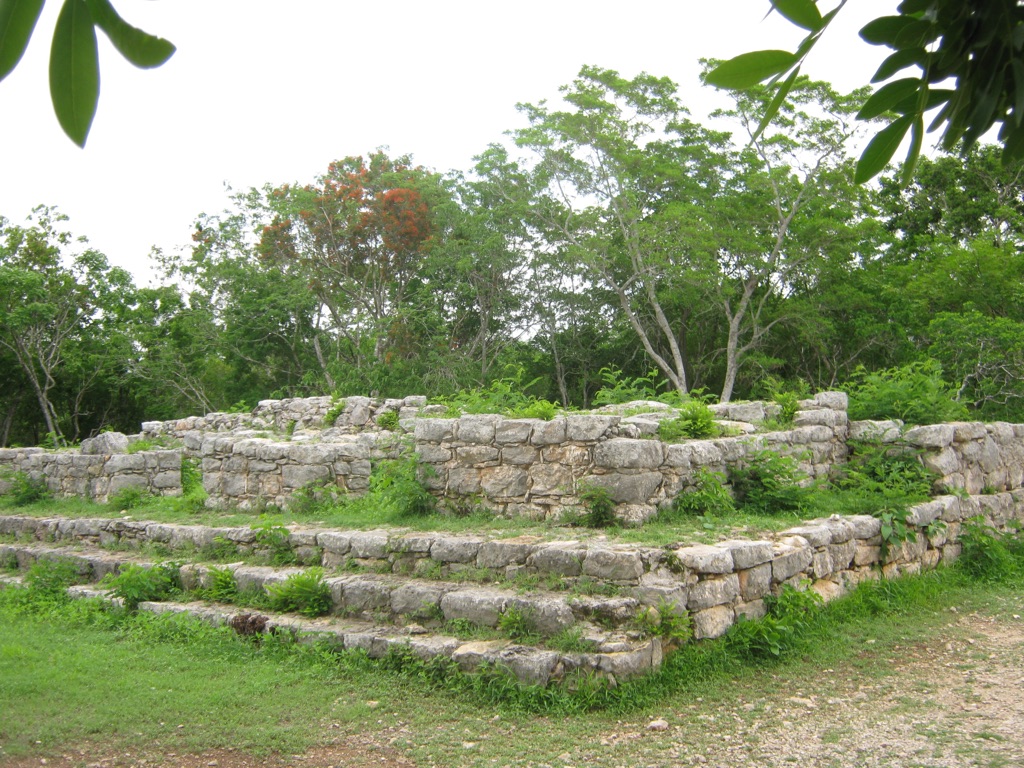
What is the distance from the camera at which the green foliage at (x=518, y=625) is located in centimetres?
589

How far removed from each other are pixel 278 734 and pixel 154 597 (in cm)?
377

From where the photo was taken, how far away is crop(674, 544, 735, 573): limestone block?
6098 mm

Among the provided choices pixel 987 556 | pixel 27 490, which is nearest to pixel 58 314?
pixel 27 490

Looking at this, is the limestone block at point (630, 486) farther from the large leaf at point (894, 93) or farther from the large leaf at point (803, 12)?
the large leaf at point (803, 12)

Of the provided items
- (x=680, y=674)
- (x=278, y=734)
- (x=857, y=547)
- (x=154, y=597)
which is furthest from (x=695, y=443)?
(x=154, y=597)

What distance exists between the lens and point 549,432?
7711 millimetres

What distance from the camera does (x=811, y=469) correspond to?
905 centimetres

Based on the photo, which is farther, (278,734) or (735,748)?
(278,734)

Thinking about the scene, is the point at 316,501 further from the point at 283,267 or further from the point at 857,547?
the point at 283,267

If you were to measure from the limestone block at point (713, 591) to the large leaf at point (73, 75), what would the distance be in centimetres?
542

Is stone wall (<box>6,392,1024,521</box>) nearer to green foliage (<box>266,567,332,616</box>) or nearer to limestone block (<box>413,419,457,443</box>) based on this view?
limestone block (<box>413,419,457,443</box>)

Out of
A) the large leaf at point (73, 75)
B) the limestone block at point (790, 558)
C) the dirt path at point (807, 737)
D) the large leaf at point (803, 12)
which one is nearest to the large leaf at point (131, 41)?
the large leaf at point (73, 75)

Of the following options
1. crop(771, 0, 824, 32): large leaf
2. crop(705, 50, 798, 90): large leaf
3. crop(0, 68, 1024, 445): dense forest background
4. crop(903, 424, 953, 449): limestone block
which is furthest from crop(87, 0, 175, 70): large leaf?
crop(0, 68, 1024, 445): dense forest background

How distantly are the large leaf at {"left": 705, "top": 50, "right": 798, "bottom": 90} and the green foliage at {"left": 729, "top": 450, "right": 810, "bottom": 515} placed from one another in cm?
669
